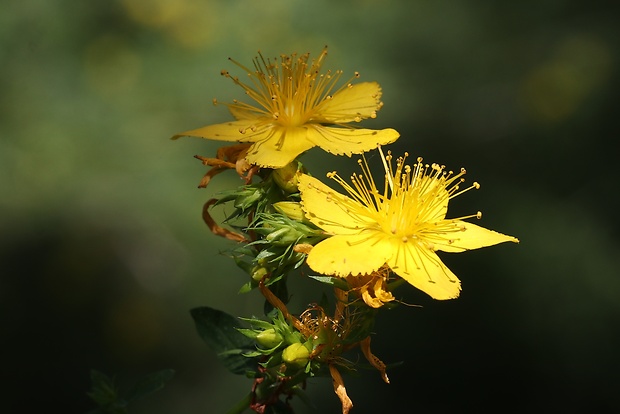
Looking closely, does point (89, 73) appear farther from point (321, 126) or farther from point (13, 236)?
point (321, 126)

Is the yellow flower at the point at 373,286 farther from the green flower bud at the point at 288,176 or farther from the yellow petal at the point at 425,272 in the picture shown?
the green flower bud at the point at 288,176

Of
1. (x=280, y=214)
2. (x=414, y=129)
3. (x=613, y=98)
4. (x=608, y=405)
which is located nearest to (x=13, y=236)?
(x=414, y=129)

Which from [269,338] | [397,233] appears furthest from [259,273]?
[397,233]

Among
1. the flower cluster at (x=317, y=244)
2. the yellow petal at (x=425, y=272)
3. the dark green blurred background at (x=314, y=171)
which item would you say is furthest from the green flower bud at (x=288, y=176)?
the dark green blurred background at (x=314, y=171)

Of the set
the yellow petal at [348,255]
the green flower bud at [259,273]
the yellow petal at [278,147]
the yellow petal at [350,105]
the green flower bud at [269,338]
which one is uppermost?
the yellow petal at [350,105]

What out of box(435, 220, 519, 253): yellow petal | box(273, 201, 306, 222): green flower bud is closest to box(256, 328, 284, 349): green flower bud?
box(273, 201, 306, 222): green flower bud

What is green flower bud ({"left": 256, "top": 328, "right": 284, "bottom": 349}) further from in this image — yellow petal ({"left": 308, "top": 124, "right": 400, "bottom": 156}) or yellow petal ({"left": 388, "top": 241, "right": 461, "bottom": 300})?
yellow petal ({"left": 308, "top": 124, "right": 400, "bottom": 156})

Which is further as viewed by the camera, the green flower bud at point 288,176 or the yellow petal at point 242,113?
the yellow petal at point 242,113
